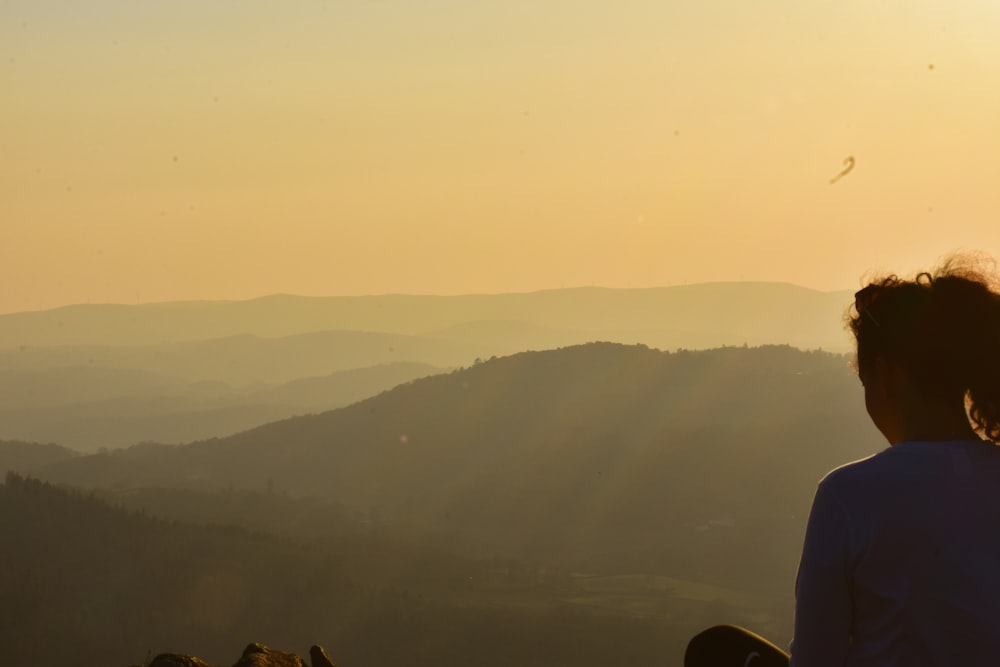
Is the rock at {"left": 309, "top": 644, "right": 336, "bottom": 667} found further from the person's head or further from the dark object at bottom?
the person's head

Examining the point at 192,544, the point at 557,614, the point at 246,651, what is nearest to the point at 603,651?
the point at 557,614

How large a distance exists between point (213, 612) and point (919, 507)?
183627mm

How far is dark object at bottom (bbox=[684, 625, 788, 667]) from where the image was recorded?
19.4 feet

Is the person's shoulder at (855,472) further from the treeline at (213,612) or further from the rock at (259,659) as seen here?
the treeline at (213,612)

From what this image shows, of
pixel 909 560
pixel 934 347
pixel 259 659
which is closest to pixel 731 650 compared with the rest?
pixel 909 560

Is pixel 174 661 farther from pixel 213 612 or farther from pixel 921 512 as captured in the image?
pixel 213 612

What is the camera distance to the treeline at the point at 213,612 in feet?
534

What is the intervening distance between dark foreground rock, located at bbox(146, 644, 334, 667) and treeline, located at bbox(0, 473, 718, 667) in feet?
500

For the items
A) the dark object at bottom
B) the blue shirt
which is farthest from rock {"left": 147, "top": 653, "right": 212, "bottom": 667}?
the blue shirt

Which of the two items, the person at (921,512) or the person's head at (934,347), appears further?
the person's head at (934,347)

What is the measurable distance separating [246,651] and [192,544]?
197965mm

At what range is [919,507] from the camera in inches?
187

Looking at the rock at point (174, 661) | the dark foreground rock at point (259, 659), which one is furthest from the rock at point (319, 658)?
the rock at point (174, 661)

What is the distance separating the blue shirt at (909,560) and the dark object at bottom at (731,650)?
112 centimetres
